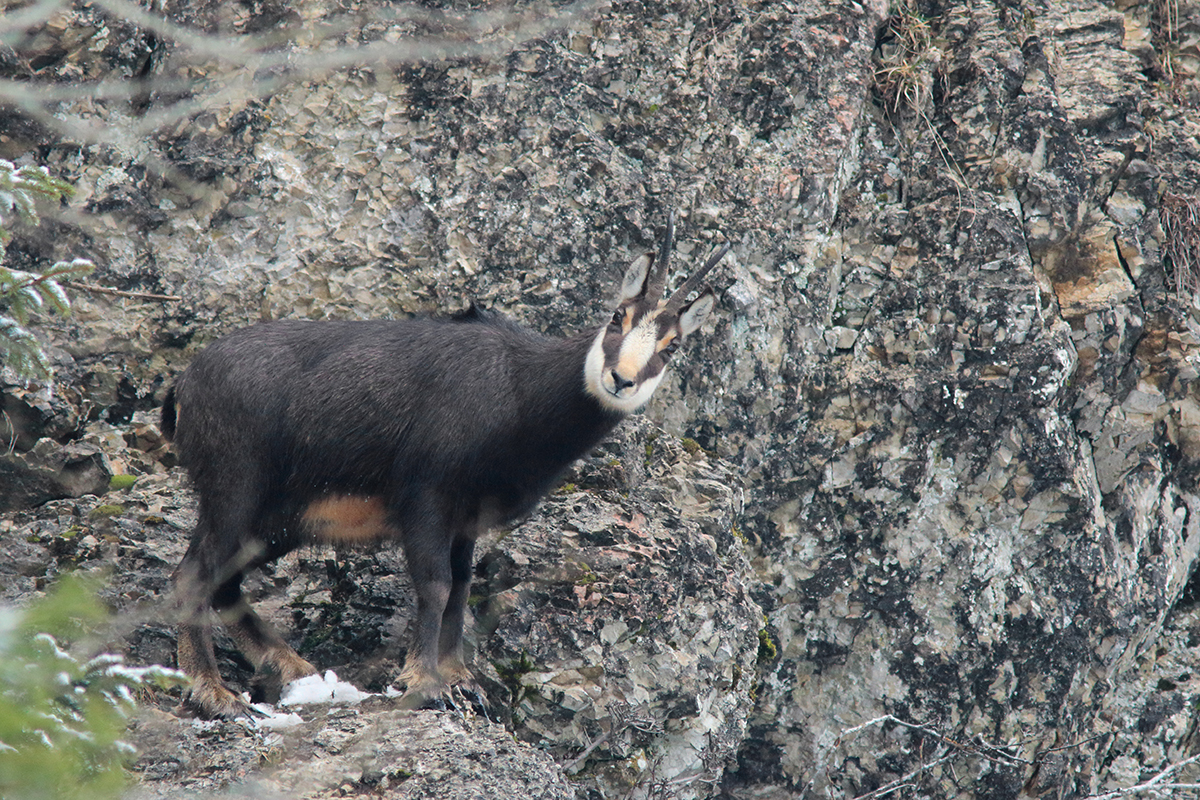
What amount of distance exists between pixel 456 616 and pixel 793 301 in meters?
2.71

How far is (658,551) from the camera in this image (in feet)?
17.6

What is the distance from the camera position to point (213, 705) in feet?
14.7

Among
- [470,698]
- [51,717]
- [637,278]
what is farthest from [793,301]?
[51,717]

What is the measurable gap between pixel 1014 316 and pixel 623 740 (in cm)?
324

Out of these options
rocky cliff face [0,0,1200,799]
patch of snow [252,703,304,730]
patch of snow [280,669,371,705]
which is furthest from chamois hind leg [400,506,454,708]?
rocky cliff face [0,0,1200,799]

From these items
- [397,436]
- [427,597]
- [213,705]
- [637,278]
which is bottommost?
[213,705]

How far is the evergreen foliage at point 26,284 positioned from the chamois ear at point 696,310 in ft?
8.38

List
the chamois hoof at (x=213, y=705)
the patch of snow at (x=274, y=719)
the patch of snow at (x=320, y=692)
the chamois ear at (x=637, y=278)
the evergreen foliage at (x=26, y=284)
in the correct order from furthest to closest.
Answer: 1. the chamois ear at (x=637, y=278)
2. the patch of snow at (x=320, y=692)
3. the chamois hoof at (x=213, y=705)
4. the patch of snow at (x=274, y=719)
5. the evergreen foliage at (x=26, y=284)

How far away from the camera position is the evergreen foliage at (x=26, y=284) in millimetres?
3936

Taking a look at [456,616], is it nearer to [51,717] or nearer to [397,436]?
[397,436]

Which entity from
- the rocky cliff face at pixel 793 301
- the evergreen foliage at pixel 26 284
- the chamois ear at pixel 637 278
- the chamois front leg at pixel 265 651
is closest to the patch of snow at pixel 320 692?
the chamois front leg at pixel 265 651

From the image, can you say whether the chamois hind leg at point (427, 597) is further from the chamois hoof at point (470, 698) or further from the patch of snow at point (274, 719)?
the patch of snow at point (274, 719)

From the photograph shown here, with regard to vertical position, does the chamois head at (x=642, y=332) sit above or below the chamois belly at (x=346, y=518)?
above

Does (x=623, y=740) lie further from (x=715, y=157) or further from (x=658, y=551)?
(x=715, y=157)
